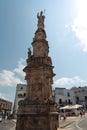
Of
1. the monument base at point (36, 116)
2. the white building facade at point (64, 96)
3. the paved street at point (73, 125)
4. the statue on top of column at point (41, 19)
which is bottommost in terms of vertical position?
the paved street at point (73, 125)

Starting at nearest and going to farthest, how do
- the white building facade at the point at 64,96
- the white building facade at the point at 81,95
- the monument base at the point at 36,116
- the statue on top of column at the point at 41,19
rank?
the monument base at the point at 36,116 → the statue on top of column at the point at 41,19 → the white building facade at the point at 64,96 → the white building facade at the point at 81,95

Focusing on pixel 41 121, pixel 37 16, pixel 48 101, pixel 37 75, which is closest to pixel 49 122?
pixel 41 121

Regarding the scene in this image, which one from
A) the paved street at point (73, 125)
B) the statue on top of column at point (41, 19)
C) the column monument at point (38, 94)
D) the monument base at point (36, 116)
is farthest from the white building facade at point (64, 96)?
the monument base at point (36, 116)

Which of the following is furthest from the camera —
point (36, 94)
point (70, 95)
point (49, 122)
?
point (70, 95)

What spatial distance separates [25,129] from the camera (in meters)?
16.9

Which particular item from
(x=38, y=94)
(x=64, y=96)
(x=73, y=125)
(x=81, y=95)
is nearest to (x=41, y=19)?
(x=38, y=94)

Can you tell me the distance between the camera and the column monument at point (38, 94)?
17.0 metres

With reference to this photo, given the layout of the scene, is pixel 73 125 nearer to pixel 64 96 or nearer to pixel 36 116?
pixel 36 116

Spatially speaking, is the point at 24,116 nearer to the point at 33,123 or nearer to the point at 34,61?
the point at 33,123

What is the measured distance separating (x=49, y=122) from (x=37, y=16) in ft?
44.4

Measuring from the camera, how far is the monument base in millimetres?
16859

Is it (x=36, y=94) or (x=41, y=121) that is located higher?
(x=36, y=94)

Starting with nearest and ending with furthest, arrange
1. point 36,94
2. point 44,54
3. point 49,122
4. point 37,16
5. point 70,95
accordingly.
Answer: point 49,122
point 36,94
point 44,54
point 37,16
point 70,95

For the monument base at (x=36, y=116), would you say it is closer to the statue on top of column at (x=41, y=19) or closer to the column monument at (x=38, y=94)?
the column monument at (x=38, y=94)
